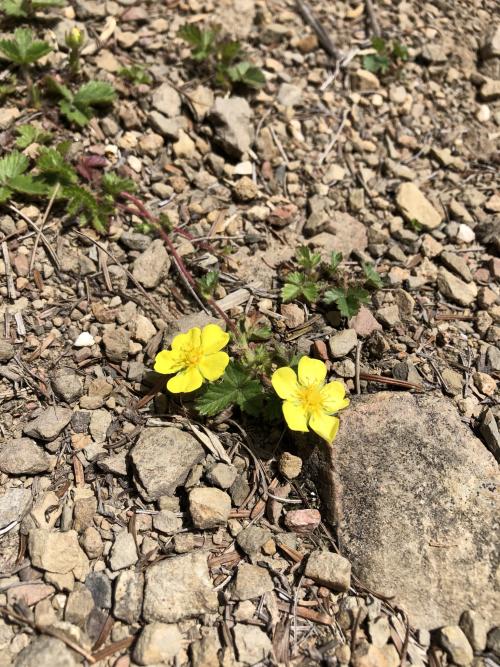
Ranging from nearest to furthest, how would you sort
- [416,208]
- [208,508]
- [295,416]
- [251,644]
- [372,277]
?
[251,644] → [208,508] → [295,416] → [372,277] → [416,208]

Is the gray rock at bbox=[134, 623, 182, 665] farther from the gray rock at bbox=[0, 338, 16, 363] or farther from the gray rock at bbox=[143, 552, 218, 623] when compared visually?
the gray rock at bbox=[0, 338, 16, 363]

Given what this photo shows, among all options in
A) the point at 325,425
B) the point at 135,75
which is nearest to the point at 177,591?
the point at 325,425

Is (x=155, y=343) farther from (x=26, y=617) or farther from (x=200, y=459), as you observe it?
(x=26, y=617)

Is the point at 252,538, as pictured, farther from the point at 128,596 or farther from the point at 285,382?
the point at 285,382

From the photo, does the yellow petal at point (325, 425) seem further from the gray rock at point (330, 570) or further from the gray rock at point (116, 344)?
the gray rock at point (116, 344)

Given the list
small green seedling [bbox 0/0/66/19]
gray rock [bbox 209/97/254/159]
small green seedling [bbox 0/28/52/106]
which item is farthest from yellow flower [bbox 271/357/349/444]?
small green seedling [bbox 0/0/66/19]

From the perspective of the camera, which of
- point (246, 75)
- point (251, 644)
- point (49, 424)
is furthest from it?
point (246, 75)

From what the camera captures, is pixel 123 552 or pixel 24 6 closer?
pixel 123 552

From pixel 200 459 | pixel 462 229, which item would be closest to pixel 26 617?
pixel 200 459
